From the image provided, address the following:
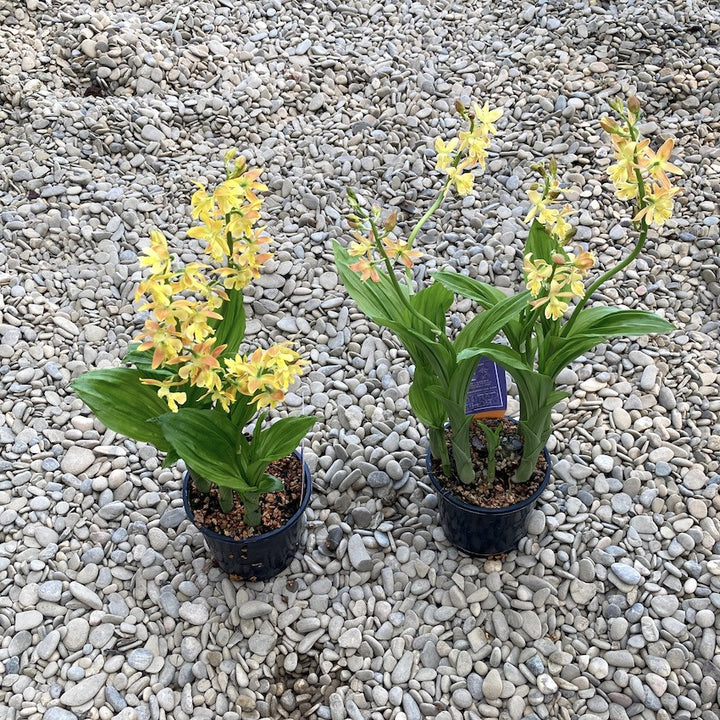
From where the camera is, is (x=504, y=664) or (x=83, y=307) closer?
(x=504, y=664)

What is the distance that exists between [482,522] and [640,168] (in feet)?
3.03

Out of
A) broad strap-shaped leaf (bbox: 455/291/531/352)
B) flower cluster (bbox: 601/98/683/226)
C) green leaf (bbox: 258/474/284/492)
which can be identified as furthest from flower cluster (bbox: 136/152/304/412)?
flower cluster (bbox: 601/98/683/226)

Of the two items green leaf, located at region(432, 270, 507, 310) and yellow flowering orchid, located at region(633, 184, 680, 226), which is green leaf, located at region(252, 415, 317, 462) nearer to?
green leaf, located at region(432, 270, 507, 310)

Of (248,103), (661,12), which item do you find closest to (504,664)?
(248,103)

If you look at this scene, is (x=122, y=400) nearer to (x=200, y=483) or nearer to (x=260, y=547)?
(x=200, y=483)

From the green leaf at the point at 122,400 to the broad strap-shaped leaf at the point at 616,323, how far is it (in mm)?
911

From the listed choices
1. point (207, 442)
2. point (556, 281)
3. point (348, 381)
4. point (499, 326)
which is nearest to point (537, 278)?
point (556, 281)

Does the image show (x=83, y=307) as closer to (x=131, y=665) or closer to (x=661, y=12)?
(x=131, y=665)

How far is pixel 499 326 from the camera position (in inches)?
66.4

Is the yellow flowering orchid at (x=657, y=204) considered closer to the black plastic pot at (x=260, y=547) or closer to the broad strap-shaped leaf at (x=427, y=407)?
the broad strap-shaped leaf at (x=427, y=407)

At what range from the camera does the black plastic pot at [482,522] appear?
1.93 m

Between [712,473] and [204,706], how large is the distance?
145cm

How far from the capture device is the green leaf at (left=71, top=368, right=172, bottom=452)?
172 cm

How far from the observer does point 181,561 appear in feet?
6.90
